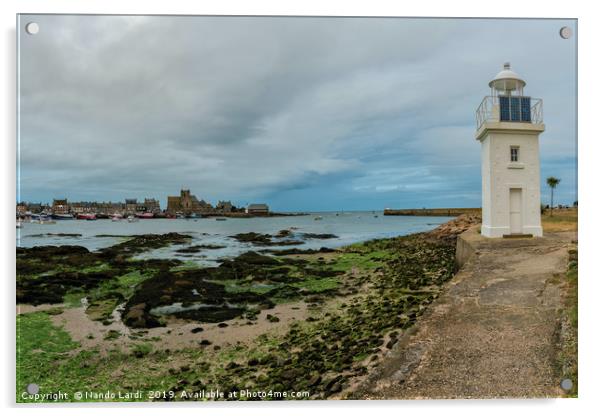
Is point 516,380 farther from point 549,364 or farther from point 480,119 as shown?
point 480,119

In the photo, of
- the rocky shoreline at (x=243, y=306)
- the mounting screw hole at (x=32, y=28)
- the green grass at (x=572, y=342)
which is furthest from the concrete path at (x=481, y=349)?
the mounting screw hole at (x=32, y=28)

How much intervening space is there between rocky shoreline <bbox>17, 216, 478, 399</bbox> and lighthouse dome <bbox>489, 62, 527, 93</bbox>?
168cm

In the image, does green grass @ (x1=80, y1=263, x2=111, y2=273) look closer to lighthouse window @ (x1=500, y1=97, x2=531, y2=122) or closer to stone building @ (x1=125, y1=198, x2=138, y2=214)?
stone building @ (x1=125, y1=198, x2=138, y2=214)

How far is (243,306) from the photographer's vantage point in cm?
379

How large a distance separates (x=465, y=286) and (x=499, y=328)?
0.74 metres

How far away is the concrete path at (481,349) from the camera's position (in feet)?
6.17

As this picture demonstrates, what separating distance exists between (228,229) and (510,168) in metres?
3.78

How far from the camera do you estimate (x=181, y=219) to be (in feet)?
11.5

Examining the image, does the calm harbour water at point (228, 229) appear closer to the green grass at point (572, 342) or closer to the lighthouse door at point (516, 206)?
the lighthouse door at point (516, 206)

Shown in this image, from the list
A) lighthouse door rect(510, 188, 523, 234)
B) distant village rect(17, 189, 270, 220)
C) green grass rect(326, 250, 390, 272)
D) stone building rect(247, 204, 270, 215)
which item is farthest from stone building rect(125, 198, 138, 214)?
lighthouse door rect(510, 188, 523, 234)

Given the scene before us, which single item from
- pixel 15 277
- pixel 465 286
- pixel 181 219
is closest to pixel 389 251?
pixel 465 286

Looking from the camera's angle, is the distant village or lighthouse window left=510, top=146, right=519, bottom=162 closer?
the distant village

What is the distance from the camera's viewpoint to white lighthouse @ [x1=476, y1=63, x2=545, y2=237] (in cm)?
357

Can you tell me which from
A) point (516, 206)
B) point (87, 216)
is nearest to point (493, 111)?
point (516, 206)
